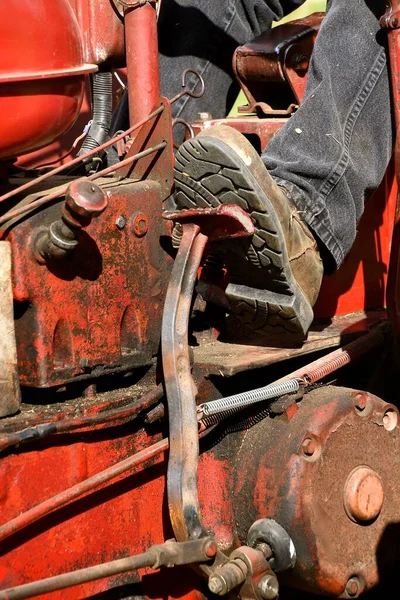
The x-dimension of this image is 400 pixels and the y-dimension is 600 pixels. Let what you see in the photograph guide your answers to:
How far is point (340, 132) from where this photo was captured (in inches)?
73.7

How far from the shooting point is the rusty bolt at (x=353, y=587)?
174 cm

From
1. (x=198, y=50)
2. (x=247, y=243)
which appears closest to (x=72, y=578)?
(x=247, y=243)

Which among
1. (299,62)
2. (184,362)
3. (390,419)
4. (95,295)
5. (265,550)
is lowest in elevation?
(265,550)

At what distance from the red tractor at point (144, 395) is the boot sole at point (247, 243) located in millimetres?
38

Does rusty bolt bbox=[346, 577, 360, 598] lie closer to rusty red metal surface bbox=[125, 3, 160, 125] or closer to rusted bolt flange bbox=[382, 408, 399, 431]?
rusted bolt flange bbox=[382, 408, 399, 431]

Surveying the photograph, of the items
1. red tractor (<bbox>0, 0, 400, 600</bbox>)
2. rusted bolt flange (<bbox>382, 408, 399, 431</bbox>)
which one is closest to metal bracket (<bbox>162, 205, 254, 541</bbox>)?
red tractor (<bbox>0, 0, 400, 600</bbox>)

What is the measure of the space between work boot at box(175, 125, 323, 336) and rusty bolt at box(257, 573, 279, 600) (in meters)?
0.45

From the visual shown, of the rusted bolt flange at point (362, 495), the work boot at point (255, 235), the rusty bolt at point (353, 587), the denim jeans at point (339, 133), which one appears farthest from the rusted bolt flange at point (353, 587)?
the denim jeans at point (339, 133)

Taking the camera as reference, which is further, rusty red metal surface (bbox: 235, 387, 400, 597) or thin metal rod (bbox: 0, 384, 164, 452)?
rusty red metal surface (bbox: 235, 387, 400, 597)

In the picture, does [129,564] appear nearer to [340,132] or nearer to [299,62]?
[340,132]

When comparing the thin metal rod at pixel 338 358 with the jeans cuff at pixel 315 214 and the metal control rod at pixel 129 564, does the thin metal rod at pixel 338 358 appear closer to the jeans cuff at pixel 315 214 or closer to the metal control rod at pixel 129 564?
the jeans cuff at pixel 315 214

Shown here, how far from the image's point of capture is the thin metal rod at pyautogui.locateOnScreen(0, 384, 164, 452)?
1.41m

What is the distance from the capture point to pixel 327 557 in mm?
1689

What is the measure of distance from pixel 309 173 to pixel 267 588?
770 millimetres
